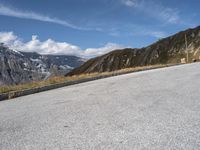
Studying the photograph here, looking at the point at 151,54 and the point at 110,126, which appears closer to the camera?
the point at 110,126

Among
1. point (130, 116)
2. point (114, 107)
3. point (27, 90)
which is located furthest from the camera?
point (27, 90)

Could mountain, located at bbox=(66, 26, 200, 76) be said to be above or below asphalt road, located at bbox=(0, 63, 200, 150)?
above

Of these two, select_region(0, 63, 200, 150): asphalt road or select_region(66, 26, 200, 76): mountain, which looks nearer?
select_region(0, 63, 200, 150): asphalt road

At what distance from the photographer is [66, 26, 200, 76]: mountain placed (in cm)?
14312

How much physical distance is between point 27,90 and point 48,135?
9.91m

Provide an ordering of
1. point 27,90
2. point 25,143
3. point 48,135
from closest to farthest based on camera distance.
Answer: point 25,143, point 48,135, point 27,90

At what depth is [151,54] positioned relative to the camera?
528 ft

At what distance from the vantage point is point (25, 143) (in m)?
5.26

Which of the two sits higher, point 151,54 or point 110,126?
point 151,54

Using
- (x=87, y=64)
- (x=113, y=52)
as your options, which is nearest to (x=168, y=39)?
(x=113, y=52)

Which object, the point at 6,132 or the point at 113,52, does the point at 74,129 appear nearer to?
the point at 6,132

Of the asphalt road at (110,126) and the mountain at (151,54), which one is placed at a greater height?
the mountain at (151,54)

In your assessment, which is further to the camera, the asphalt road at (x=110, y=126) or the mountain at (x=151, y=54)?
the mountain at (x=151, y=54)

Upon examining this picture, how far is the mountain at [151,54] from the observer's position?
14312cm
